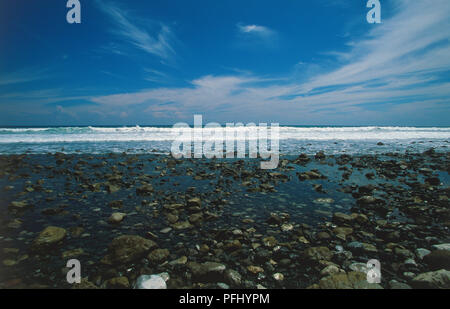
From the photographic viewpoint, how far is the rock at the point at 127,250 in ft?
9.76

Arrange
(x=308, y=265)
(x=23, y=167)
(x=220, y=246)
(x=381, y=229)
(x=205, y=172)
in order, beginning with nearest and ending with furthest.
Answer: (x=308, y=265), (x=220, y=246), (x=381, y=229), (x=205, y=172), (x=23, y=167)

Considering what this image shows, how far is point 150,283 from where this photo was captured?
2504 mm

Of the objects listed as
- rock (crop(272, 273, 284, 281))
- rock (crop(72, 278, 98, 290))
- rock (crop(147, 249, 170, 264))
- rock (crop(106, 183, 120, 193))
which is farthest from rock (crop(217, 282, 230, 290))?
rock (crop(106, 183, 120, 193))

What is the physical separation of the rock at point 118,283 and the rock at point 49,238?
1.69 metres

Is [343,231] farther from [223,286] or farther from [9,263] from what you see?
[9,263]

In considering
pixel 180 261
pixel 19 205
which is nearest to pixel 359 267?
pixel 180 261

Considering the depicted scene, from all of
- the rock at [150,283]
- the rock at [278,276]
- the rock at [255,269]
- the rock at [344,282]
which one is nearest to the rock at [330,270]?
the rock at [344,282]
